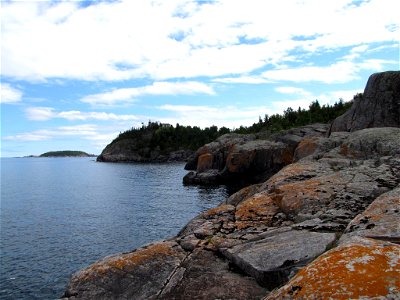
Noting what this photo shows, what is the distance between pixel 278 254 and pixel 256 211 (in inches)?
150

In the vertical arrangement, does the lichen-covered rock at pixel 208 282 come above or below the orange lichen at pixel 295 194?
below

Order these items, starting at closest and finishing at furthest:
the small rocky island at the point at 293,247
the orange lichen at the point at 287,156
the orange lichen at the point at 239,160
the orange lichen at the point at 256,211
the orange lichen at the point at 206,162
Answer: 1. the small rocky island at the point at 293,247
2. the orange lichen at the point at 256,211
3. the orange lichen at the point at 287,156
4. the orange lichen at the point at 239,160
5. the orange lichen at the point at 206,162

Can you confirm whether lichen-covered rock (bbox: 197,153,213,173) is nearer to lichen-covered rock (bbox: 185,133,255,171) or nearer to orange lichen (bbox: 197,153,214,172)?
orange lichen (bbox: 197,153,214,172)

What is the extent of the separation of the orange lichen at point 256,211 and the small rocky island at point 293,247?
0.04m

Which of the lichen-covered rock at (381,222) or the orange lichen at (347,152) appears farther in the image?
the orange lichen at (347,152)

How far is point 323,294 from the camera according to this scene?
503 cm

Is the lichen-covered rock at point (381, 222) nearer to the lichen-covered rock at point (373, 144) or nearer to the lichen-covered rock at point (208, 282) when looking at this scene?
the lichen-covered rock at point (208, 282)

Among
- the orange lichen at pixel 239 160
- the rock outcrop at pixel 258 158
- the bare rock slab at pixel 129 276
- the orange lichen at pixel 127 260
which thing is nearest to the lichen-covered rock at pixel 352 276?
the bare rock slab at pixel 129 276

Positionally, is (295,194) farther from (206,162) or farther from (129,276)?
(206,162)

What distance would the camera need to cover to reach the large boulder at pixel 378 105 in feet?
103

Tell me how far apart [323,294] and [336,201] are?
6.72 metres

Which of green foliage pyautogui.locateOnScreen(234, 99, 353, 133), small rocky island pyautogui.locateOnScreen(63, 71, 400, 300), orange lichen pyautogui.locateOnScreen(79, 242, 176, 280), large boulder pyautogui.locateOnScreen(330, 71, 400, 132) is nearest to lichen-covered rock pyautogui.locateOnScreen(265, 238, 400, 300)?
small rocky island pyautogui.locateOnScreen(63, 71, 400, 300)

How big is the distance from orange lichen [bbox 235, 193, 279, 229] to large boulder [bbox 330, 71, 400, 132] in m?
23.1

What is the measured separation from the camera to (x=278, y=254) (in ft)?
27.6
